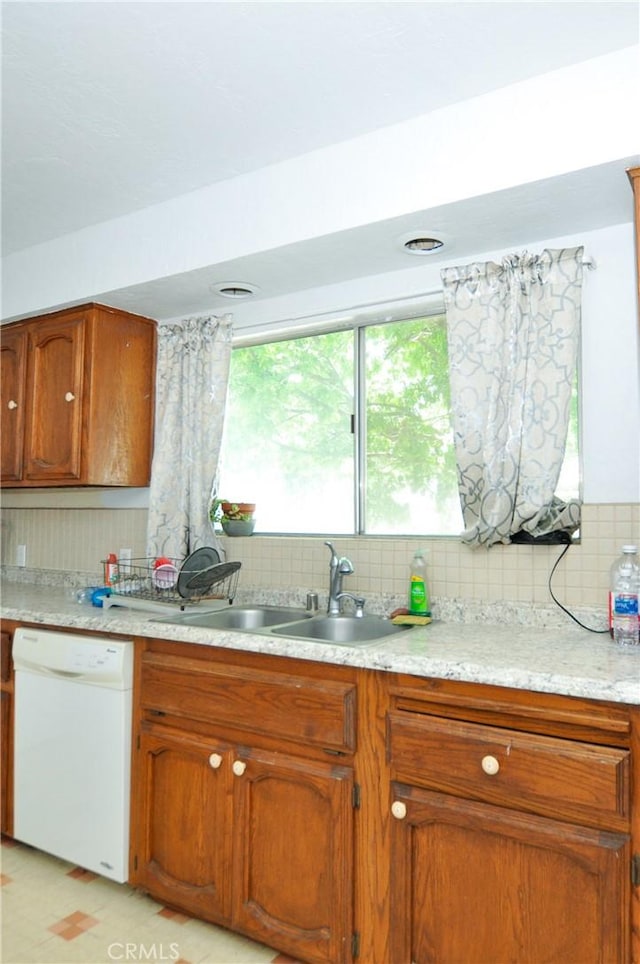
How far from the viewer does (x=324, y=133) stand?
2111 millimetres

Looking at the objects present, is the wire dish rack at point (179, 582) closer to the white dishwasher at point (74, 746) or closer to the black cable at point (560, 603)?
the white dishwasher at point (74, 746)

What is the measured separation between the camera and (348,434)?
109 inches

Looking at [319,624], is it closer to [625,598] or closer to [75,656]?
[75,656]

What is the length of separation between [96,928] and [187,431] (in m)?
1.77

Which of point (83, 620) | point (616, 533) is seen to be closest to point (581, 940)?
point (616, 533)

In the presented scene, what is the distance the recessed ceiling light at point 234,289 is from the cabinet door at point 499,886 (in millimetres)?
1858

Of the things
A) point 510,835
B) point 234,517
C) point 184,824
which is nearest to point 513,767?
point 510,835

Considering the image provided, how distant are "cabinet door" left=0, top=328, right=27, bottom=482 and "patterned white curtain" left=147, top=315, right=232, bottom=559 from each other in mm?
672

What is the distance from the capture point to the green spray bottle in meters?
2.30

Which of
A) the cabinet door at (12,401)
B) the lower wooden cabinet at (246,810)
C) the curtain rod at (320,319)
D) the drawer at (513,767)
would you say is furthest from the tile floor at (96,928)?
the curtain rod at (320,319)

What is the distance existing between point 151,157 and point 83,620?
155 centimetres

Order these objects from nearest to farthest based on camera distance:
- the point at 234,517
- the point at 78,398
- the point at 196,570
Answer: the point at 196,570
the point at 234,517
the point at 78,398

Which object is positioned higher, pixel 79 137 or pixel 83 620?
pixel 79 137

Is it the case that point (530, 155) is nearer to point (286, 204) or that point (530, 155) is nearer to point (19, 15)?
point (286, 204)
